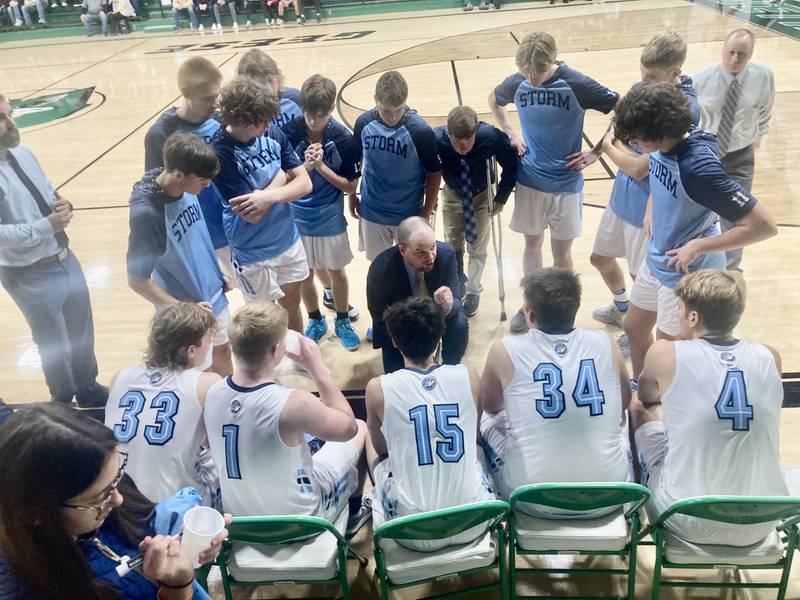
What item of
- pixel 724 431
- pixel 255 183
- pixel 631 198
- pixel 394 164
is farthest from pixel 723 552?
pixel 255 183

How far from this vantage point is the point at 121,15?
66.5ft

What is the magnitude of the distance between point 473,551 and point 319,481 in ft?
2.26

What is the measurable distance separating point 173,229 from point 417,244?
128cm

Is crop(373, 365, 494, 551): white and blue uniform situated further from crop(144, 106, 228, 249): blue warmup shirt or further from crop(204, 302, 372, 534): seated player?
crop(144, 106, 228, 249): blue warmup shirt

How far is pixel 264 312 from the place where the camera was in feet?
8.33

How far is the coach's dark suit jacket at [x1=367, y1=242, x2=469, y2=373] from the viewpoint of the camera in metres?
3.50

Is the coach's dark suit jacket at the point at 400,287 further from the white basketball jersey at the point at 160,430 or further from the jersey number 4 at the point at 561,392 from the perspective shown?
the white basketball jersey at the point at 160,430

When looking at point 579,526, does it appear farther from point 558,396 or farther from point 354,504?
point 354,504

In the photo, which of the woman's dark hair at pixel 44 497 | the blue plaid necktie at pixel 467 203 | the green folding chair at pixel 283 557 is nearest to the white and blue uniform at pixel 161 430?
the green folding chair at pixel 283 557

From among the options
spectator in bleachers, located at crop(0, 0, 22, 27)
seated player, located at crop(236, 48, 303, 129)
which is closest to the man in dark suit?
seated player, located at crop(236, 48, 303, 129)

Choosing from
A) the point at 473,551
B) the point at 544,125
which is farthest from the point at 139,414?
the point at 544,125

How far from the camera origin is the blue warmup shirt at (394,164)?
4020mm

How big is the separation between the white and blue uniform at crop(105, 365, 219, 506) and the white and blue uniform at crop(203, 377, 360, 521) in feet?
0.57

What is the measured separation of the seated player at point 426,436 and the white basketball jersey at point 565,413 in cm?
20
